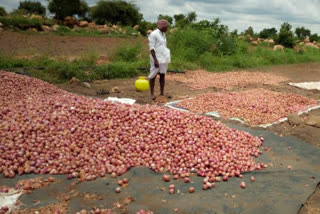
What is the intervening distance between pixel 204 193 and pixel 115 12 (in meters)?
27.6

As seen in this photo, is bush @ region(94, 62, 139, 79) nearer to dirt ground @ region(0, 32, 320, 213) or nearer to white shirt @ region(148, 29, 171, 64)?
dirt ground @ region(0, 32, 320, 213)

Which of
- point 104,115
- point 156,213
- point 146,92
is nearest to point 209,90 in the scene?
point 146,92

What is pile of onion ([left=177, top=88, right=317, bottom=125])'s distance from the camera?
5.02 metres

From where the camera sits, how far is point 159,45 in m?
6.00

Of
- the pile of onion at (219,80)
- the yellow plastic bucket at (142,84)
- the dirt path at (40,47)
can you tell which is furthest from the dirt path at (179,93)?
the dirt path at (40,47)


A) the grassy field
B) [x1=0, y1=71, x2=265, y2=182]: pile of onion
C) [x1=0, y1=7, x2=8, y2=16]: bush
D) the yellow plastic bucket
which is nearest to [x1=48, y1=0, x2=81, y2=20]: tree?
[x1=0, y1=7, x2=8, y2=16]: bush

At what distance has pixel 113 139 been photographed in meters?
3.37

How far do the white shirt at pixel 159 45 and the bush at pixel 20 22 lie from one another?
14.1 m

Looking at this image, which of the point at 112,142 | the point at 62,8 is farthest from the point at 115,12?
the point at 112,142

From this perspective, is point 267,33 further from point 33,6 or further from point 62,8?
point 33,6

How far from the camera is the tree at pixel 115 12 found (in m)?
27.9

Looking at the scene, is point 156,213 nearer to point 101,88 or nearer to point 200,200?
point 200,200

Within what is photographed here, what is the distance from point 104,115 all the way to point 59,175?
40.1 inches

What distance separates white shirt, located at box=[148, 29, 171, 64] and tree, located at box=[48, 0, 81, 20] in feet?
68.3
